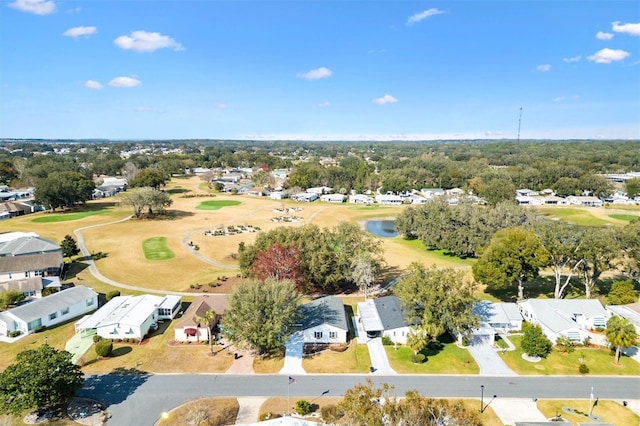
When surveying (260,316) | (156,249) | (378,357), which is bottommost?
(378,357)

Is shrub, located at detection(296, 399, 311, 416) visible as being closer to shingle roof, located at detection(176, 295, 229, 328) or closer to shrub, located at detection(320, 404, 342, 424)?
shrub, located at detection(320, 404, 342, 424)

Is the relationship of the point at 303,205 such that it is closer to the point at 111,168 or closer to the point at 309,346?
the point at 309,346

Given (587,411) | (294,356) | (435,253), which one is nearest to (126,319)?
(294,356)

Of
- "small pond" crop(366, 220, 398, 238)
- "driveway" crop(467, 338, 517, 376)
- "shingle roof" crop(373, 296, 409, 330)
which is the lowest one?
"driveway" crop(467, 338, 517, 376)

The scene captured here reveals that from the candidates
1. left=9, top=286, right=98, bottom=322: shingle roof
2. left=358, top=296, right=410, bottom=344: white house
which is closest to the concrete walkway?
left=358, top=296, right=410, bottom=344: white house

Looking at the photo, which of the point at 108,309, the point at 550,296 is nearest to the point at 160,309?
the point at 108,309

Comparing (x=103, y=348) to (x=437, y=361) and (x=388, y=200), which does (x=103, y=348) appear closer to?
(x=437, y=361)

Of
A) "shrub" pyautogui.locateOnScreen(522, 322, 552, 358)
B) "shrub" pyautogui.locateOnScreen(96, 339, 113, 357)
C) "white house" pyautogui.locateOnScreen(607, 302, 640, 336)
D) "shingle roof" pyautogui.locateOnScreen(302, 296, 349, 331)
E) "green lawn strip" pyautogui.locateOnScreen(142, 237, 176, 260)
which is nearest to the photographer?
"shrub" pyautogui.locateOnScreen(522, 322, 552, 358)
